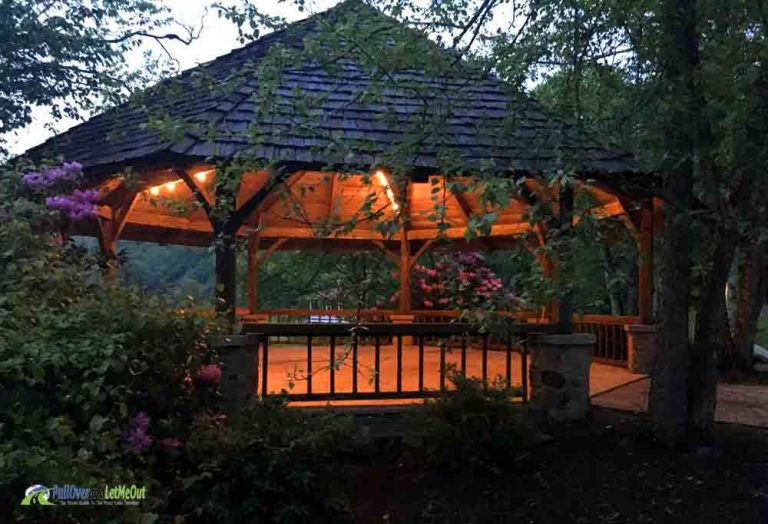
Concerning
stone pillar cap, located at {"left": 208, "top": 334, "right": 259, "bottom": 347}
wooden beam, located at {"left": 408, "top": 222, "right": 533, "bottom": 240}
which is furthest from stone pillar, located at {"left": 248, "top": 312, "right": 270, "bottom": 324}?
stone pillar cap, located at {"left": 208, "top": 334, "right": 259, "bottom": 347}

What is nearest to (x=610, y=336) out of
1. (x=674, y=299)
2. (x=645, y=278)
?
(x=645, y=278)

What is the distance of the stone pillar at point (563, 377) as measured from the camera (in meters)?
5.84

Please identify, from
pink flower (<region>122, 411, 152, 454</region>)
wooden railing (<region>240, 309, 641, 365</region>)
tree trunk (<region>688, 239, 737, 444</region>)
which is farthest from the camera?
wooden railing (<region>240, 309, 641, 365</region>)

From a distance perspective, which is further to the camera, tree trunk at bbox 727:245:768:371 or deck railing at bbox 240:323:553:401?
tree trunk at bbox 727:245:768:371

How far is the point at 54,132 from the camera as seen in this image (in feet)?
25.6

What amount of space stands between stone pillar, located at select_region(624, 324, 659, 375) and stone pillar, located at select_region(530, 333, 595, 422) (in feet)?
9.74

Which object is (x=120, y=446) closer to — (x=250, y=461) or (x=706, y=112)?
(x=250, y=461)

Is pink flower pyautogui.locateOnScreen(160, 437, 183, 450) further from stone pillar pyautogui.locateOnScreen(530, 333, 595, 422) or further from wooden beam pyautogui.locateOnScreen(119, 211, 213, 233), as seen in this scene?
wooden beam pyautogui.locateOnScreen(119, 211, 213, 233)

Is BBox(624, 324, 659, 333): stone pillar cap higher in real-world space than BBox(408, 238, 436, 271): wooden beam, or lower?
lower

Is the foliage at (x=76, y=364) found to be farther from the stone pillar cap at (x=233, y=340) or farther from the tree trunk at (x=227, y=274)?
the tree trunk at (x=227, y=274)

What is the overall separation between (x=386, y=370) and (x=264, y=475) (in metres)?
4.10

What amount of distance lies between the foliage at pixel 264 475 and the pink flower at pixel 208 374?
35 centimetres

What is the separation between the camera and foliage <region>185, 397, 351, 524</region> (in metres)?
3.84

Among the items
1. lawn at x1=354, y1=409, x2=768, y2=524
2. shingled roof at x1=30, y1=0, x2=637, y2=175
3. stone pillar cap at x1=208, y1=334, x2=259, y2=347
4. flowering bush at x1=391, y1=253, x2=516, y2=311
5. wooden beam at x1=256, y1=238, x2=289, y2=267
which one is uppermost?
shingled roof at x1=30, y1=0, x2=637, y2=175
